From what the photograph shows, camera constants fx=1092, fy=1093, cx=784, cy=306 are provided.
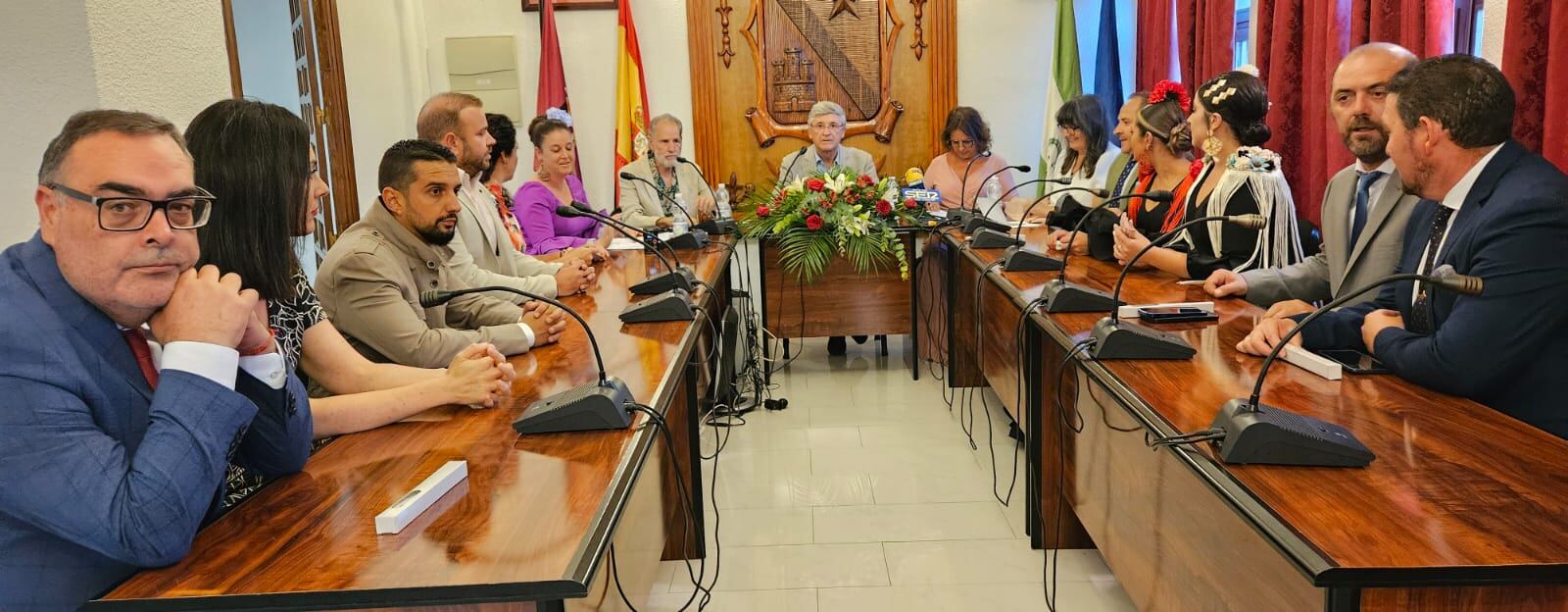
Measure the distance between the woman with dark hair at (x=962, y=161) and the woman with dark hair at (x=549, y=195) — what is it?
7.15 feet

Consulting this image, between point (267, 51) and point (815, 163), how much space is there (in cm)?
287

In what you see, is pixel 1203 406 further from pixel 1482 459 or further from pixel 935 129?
pixel 935 129

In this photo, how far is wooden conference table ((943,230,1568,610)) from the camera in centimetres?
130

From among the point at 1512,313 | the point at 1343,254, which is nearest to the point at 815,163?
the point at 1343,254

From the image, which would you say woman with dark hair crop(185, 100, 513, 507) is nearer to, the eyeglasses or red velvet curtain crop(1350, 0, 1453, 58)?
the eyeglasses

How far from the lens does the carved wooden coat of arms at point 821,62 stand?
7.01 meters

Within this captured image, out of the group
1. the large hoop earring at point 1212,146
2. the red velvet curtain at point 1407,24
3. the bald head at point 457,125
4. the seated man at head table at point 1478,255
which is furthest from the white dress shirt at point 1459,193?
the bald head at point 457,125

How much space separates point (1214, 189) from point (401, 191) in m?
2.42

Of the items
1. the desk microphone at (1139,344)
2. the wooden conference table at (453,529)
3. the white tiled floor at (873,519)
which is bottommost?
the white tiled floor at (873,519)

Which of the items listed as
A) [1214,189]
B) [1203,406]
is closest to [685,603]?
[1203,406]

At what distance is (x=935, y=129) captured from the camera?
712 centimetres

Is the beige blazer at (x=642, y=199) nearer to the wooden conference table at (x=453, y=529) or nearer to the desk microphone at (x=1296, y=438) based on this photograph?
the wooden conference table at (x=453, y=529)

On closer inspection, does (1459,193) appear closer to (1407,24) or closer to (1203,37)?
(1407,24)

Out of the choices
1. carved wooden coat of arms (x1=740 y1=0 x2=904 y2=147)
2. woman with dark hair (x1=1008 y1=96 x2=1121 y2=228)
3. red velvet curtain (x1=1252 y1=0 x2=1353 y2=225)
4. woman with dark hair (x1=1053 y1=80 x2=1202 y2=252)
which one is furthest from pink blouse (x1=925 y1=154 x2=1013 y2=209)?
woman with dark hair (x1=1053 y1=80 x2=1202 y2=252)
